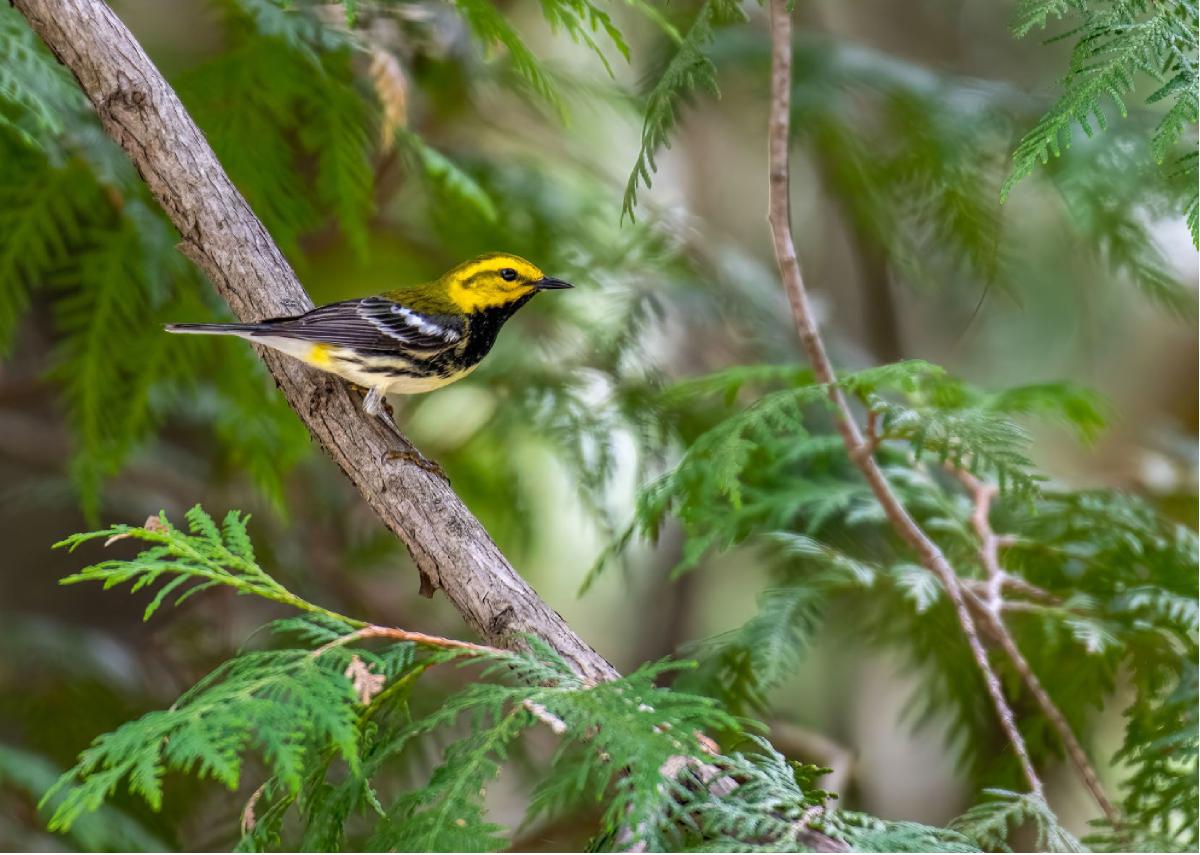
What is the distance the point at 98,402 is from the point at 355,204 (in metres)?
0.64

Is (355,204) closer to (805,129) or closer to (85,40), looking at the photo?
(85,40)

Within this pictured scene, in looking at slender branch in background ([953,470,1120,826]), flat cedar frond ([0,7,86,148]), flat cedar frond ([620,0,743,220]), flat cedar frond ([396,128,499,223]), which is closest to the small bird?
flat cedar frond ([396,128,499,223])

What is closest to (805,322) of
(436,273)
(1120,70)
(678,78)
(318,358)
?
(678,78)

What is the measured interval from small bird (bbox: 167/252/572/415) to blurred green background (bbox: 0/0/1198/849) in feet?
0.51

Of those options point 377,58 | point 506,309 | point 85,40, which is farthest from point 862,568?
point 85,40

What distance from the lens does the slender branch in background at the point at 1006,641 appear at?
1667 mm

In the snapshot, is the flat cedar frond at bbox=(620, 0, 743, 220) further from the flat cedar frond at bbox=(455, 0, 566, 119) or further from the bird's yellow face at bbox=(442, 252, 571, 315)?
the bird's yellow face at bbox=(442, 252, 571, 315)

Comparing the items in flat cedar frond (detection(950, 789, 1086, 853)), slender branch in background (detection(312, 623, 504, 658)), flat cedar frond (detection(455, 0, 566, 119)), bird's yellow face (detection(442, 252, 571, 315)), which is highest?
flat cedar frond (detection(455, 0, 566, 119))

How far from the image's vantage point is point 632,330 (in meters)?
2.69

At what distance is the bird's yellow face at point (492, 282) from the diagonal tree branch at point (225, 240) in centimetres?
55

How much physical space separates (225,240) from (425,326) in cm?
61

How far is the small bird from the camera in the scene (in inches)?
67.2

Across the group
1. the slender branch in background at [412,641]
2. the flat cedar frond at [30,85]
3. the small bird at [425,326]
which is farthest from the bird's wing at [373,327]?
the slender branch in background at [412,641]

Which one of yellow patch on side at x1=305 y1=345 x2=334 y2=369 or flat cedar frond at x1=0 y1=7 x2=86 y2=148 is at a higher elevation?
flat cedar frond at x1=0 y1=7 x2=86 y2=148
